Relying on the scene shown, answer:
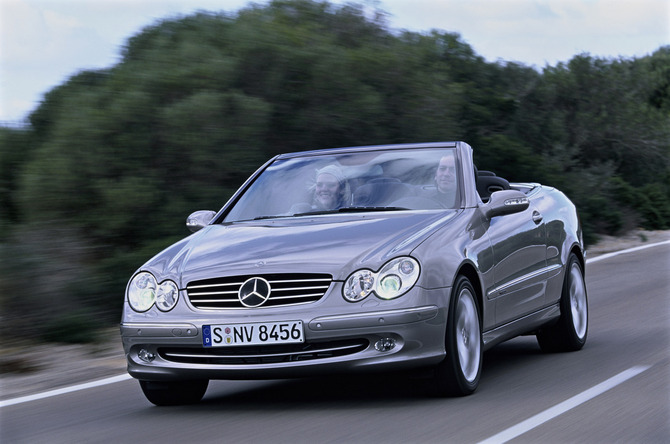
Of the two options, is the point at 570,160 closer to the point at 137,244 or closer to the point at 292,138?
the point at 292,138

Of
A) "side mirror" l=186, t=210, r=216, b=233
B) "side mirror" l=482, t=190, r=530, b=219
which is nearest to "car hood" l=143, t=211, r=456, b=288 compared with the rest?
"side mirror" l=482, t=190, r=530, b=219

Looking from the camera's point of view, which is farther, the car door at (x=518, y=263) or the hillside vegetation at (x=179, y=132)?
the hillside vegetation at (x=179, y=132)

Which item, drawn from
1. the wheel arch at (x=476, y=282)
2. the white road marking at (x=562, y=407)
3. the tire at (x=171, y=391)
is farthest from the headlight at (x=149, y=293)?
the white road marking at (x=562, y=407)

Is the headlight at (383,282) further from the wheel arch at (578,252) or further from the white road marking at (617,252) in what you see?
the white road marking at (617,252)

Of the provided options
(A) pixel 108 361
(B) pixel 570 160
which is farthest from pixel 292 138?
(B) pixel 570 160

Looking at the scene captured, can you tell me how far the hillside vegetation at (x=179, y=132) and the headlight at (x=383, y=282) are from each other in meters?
4.28

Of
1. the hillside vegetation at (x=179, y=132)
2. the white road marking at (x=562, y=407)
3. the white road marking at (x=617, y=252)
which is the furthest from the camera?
the white road marking at (x=617, y=252)

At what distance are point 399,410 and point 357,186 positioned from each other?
177cm

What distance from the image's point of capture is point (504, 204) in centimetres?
684

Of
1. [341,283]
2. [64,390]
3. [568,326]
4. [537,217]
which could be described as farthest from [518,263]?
[64,390]

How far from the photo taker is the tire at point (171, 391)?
6.28 metres

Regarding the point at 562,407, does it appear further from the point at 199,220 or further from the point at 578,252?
the point at 578,252

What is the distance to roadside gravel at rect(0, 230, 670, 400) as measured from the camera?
24.7 ft

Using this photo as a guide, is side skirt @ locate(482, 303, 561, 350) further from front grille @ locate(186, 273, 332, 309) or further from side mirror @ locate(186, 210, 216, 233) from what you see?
side mirror @ locate(186, 210, 216, 233)
